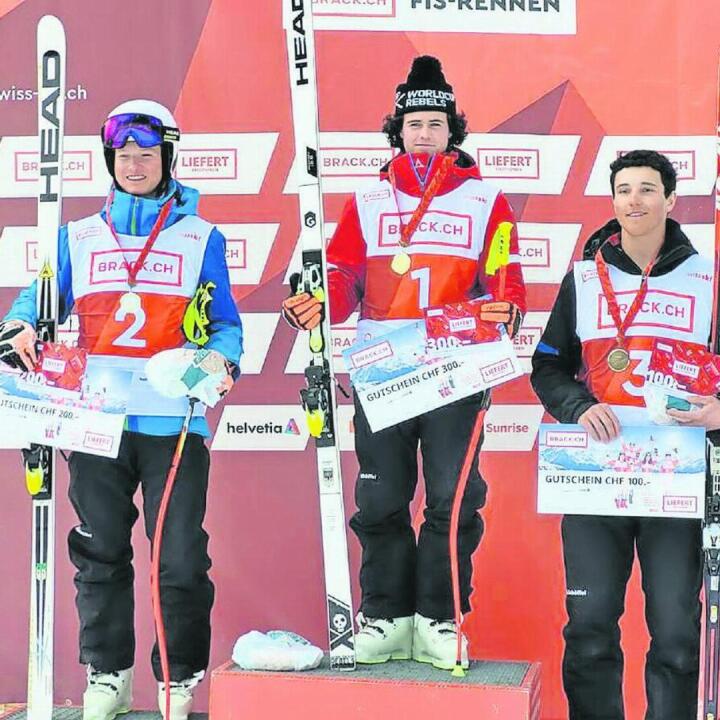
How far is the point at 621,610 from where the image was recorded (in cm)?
239

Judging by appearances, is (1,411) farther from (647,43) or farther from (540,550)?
(647,43)

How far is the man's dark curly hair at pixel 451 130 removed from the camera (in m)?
2.63

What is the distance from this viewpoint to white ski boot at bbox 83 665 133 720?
248 centimetres

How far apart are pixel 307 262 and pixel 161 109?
579 millimetres

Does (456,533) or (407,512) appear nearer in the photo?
(456,533)

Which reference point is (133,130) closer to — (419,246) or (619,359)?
(419,246)

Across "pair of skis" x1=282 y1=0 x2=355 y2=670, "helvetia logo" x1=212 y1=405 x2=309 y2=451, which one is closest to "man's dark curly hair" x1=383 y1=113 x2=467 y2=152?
"pair of skis" x1=282 y1=0 x2=355 y2=670

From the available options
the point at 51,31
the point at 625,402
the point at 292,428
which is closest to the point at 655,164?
the point at 625,402

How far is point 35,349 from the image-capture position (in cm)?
246

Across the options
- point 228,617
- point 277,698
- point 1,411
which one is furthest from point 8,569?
point 277,698

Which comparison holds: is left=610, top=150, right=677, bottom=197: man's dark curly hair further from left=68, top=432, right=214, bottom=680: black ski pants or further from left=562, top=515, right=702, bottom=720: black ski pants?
left=68, top=432, right=214, bottom=680: black ski pants

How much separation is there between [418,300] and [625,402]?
580 millimetres

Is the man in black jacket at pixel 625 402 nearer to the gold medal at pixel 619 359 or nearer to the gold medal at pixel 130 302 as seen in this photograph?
the gold medal at pixel 619 359

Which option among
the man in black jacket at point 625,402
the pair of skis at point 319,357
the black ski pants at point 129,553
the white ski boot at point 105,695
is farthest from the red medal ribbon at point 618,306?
the white ski boot at point 105,695
